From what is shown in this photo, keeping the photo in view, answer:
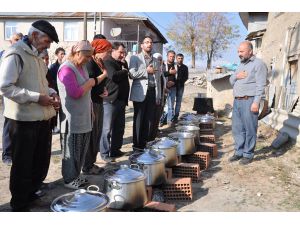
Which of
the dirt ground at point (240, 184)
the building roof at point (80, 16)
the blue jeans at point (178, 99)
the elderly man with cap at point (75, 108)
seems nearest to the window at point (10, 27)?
the building roof at point (80, 16)

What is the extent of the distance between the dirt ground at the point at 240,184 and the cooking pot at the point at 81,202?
1.01 metres

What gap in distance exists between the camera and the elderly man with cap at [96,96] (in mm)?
4133

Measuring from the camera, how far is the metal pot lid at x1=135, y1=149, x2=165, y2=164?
357cm

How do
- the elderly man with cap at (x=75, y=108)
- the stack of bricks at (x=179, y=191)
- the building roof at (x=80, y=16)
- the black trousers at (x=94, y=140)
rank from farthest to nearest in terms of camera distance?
the building roof at (x=80, y=16) < the black trousers at (x=94, y=140) < the stack of bricks at (x=179, y=191) < the elderly man with cap at (x=75, y=108)

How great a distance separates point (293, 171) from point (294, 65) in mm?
3750

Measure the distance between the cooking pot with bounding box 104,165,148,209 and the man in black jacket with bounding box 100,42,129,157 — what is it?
204cm

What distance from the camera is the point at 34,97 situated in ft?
9.30

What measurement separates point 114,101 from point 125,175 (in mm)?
2148

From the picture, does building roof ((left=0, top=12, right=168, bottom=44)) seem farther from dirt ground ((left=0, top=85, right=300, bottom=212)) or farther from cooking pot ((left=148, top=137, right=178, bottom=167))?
cooking pot ((left=148, top=137, right=178, bottom=167))

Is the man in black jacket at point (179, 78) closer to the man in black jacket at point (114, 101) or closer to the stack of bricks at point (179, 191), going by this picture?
the man in black jacket at point (114, 101)

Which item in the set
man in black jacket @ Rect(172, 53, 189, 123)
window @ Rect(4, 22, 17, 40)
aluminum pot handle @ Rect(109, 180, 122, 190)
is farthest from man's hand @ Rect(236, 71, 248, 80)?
window @ Rect(4, 22, 17, 40)

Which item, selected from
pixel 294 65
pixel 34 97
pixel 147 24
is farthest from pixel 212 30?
pixel 34 97

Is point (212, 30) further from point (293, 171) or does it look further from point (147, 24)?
point (293, 171)

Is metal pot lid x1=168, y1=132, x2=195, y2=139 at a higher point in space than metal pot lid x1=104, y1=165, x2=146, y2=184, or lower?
higher
